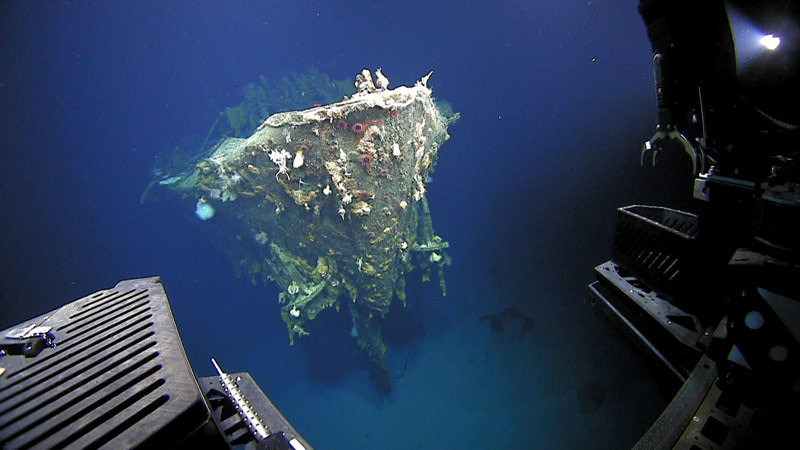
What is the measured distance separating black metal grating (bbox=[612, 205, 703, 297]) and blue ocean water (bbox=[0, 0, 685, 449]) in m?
5.20

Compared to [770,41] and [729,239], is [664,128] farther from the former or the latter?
[729,239]

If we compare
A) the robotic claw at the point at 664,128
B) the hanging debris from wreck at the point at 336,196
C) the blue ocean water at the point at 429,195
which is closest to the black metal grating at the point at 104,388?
the robotic claw at the point at 664,128

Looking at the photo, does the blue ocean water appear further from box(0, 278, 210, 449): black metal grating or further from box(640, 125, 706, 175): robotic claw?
box(0, 278, 210, 449): black metal grating

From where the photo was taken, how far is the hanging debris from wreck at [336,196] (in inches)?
207

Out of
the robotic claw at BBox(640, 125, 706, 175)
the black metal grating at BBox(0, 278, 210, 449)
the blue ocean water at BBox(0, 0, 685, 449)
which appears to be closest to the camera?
the black metal grating at BBox(0, 278, 210, 449)

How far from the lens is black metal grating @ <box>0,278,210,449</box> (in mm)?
1132

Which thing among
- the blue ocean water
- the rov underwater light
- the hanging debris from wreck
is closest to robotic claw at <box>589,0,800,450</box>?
the rov underwater light

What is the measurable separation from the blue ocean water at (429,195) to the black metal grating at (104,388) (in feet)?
28.0

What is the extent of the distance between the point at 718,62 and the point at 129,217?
19603mm

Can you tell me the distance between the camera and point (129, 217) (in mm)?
13820

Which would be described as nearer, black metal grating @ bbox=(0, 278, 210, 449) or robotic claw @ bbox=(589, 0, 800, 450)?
black metal grating @ bbox=(0, 278, 210, 449)

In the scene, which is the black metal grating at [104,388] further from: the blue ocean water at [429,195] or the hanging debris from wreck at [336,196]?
the blue ocean water at [429,195]

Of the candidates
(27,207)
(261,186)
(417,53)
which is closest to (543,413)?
(261,186)

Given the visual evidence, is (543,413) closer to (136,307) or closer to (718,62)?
(718,62)
